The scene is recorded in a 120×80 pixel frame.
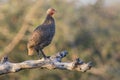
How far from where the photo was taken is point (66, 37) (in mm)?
18562

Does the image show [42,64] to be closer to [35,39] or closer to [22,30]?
[35,39]

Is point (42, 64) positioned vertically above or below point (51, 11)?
below

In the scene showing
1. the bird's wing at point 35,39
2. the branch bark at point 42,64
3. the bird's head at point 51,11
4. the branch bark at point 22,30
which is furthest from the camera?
the branch bark at point 22,30

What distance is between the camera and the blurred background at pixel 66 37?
58.0 feet

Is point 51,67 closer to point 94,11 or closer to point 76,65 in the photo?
point 76,65

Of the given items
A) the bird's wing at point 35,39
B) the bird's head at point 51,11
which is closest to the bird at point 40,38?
the bird's wing at point 35,39

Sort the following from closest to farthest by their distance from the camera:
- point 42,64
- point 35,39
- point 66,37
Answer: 1. point 42,64
2. point 35,39
3. point 66,37

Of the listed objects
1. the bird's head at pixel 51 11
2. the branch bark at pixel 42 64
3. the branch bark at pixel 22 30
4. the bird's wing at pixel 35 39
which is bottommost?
the branch bark at pixel 42 64

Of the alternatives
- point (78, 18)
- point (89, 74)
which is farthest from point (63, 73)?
Answer: point (78, 18)

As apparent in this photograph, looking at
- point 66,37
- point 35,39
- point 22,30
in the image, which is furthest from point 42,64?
point 66,37

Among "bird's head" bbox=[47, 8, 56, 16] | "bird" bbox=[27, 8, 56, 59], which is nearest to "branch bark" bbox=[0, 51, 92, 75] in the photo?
"bird" bbox=[27, 8, 56, 59]

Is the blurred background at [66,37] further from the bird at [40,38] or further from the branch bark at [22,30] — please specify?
the bird at [40,38]

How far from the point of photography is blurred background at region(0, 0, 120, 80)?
17.7m

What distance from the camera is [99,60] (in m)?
19.1
